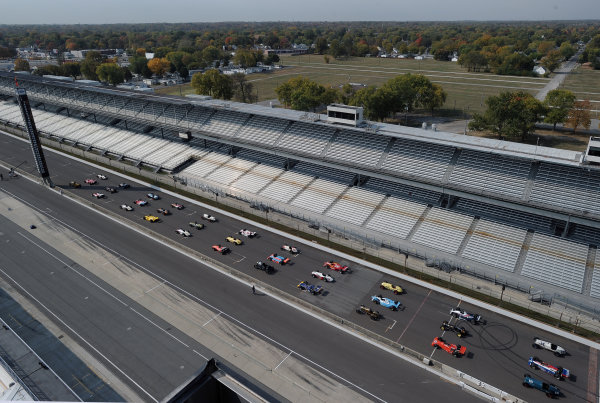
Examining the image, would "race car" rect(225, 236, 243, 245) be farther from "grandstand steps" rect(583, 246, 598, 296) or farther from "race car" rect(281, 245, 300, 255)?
"grandstand steps" rect(583, 246, 598, 296)

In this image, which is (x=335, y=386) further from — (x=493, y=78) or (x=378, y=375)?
(x=493, y=78)

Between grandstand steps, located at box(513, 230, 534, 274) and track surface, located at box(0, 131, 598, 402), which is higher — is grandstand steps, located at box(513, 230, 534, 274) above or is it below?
above

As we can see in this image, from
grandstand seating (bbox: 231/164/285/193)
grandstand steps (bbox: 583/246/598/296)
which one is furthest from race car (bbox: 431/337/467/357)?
grandstand seating (bbox: 231/164/285/193)

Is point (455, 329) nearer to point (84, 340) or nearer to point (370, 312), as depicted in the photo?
point (370, 312)

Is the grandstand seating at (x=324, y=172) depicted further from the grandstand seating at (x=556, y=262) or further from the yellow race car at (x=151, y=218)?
the grandstand seating at (x=556, y=262)

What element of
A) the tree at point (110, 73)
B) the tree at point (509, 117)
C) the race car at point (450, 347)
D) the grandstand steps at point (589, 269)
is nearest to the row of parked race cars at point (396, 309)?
the race car at point (450, 347)

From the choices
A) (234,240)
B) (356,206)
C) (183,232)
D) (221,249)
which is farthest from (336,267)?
(183,232)
